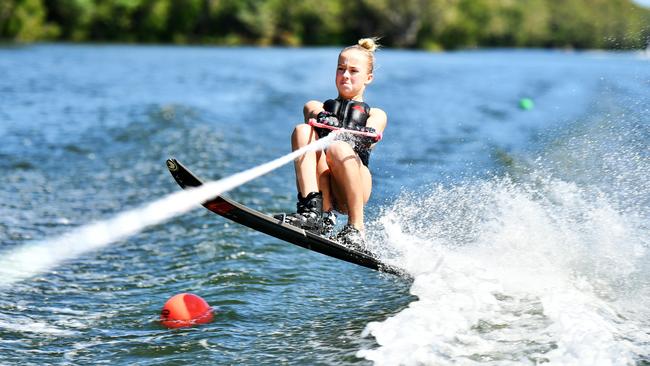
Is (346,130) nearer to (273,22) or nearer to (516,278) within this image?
(516,278)

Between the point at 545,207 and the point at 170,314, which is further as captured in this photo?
the point at 545,207

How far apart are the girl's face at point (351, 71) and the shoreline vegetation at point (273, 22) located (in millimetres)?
50304

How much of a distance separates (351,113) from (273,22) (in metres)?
61.5

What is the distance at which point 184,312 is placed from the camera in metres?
5.25

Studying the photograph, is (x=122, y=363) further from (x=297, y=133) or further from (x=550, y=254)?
(x=550, y=254)

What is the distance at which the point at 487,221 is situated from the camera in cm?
660

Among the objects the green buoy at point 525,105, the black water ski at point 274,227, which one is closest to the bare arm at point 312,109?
the black water ski at point 274,227

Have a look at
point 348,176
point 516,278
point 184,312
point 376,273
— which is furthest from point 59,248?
point 516,278

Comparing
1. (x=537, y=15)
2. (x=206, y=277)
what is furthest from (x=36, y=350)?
(x=537, y=15)

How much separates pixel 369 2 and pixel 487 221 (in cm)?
6044

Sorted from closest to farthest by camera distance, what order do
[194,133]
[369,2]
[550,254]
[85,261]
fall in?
[550,254] < [85,261] < [194,133] < [369,2]

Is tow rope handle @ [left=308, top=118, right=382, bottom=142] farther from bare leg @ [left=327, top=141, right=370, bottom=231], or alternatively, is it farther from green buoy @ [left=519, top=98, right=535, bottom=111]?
green buoy @ [left=519, top=98, right=535, bottom=111]

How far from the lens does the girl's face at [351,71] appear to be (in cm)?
571

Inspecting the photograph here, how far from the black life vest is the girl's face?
0.29 feet
